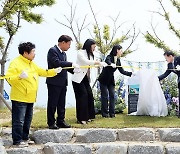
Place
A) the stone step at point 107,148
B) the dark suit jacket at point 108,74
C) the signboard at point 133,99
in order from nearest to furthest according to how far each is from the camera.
→ the stone step at point 107,148 → the dark suit jacket at point 108,74 → the signboard at point 133,99

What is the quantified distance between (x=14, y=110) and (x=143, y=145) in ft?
6.32

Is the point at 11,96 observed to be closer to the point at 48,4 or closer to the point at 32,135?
the point at 32,135

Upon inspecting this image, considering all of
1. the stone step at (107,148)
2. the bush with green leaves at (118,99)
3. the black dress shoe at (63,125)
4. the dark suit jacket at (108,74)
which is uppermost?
the dark suit jacket at (108,74)

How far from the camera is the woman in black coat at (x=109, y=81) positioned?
23.2ft

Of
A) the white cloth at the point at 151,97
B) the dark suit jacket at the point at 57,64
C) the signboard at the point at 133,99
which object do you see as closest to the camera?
the dark suit jacket at the point at 57,64

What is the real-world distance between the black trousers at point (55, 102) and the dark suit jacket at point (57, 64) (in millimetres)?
80

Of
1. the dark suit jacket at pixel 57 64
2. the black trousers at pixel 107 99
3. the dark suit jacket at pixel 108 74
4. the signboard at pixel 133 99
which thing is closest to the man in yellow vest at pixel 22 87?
the dark suit jacket at pixel 57 64

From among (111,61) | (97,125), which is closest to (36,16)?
(111,61)

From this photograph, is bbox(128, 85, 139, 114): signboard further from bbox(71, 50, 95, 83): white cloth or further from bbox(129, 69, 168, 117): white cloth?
bbox(71, 50, 95, 83): white cloth

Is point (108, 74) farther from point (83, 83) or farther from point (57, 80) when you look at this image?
point (57, 80)

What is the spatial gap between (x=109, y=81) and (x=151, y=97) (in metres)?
0.85

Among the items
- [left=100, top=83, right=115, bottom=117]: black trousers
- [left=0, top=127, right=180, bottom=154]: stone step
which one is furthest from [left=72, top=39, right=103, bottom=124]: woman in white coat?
[left=100, top=83, right=115, bottom=117]: black trousers

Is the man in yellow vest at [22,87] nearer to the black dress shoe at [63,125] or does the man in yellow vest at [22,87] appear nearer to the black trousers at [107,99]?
the black dress shoe at [63,125]

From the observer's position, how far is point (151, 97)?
23.8 ft
